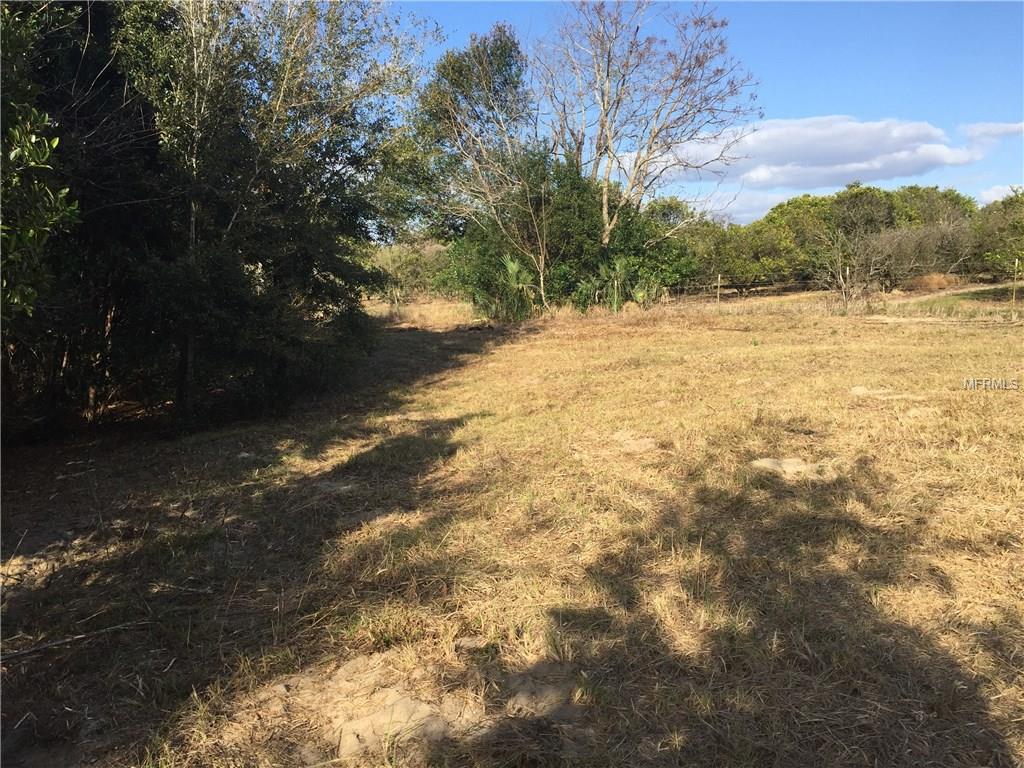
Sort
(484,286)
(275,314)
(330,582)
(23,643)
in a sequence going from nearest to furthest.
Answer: (23,643)
(330,582)
(275,314)
(484,286)

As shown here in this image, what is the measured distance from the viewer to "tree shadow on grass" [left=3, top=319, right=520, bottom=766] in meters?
2.44

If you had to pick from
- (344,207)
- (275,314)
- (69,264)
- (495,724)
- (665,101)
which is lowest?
(495,724)

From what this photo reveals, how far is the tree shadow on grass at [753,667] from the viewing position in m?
2.10

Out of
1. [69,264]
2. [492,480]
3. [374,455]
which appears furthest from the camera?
[69,264]

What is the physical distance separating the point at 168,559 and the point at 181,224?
410 cm

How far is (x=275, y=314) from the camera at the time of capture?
6.57 metres

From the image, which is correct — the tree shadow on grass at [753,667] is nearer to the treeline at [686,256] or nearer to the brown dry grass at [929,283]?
the treeline at [686,256]

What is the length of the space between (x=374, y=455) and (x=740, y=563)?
3.16 meters

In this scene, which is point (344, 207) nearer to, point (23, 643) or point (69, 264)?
point (69, 264)

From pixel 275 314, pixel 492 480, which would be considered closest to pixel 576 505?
pixel 492 480

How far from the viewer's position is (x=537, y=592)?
10.1 feet

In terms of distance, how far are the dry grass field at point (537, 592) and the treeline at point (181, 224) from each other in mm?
875

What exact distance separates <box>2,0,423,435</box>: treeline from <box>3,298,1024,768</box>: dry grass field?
0.87 m

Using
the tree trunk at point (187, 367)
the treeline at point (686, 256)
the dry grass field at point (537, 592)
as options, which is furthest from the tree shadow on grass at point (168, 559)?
the treeline at point (686, 256)
